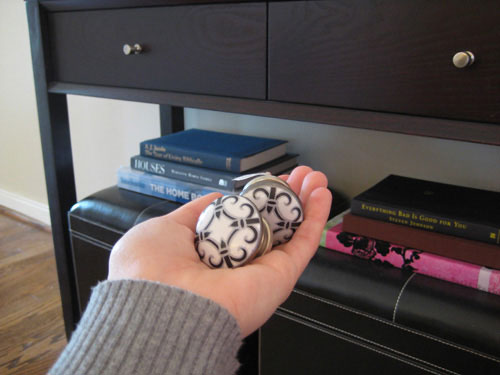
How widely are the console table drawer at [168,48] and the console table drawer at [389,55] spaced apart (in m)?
0.04

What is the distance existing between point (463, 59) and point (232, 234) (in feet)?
1.08

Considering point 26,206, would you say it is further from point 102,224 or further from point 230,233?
point 230,233

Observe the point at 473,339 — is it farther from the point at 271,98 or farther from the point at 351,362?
the point at 271,98

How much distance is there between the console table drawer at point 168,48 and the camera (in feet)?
2.42

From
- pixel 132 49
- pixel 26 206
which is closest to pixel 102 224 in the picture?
pixel 132 49

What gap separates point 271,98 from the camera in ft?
2.42

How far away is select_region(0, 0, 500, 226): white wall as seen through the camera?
3.11ft

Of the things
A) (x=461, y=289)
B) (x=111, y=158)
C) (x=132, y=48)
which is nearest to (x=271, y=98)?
(x=132, y=48)

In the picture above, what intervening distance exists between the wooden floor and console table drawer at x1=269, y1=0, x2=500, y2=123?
0.95 m

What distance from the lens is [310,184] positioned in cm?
70

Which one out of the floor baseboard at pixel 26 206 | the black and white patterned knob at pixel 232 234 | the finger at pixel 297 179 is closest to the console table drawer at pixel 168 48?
the finger at pixel 297 179

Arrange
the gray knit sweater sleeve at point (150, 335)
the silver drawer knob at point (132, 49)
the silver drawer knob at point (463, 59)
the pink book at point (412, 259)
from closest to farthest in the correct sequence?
the gray knit sweater sleeve at point (150, 335)
the silver drawer knob at point (463, 59)
the pink book at point (412, 259)
the silver drawer knob at point (132, 49)

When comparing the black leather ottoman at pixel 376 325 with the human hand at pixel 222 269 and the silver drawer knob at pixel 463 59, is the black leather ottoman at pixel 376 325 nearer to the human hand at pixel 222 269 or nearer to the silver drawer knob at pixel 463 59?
the human hand at pixel 222 269

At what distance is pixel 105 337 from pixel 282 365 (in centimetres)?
47
